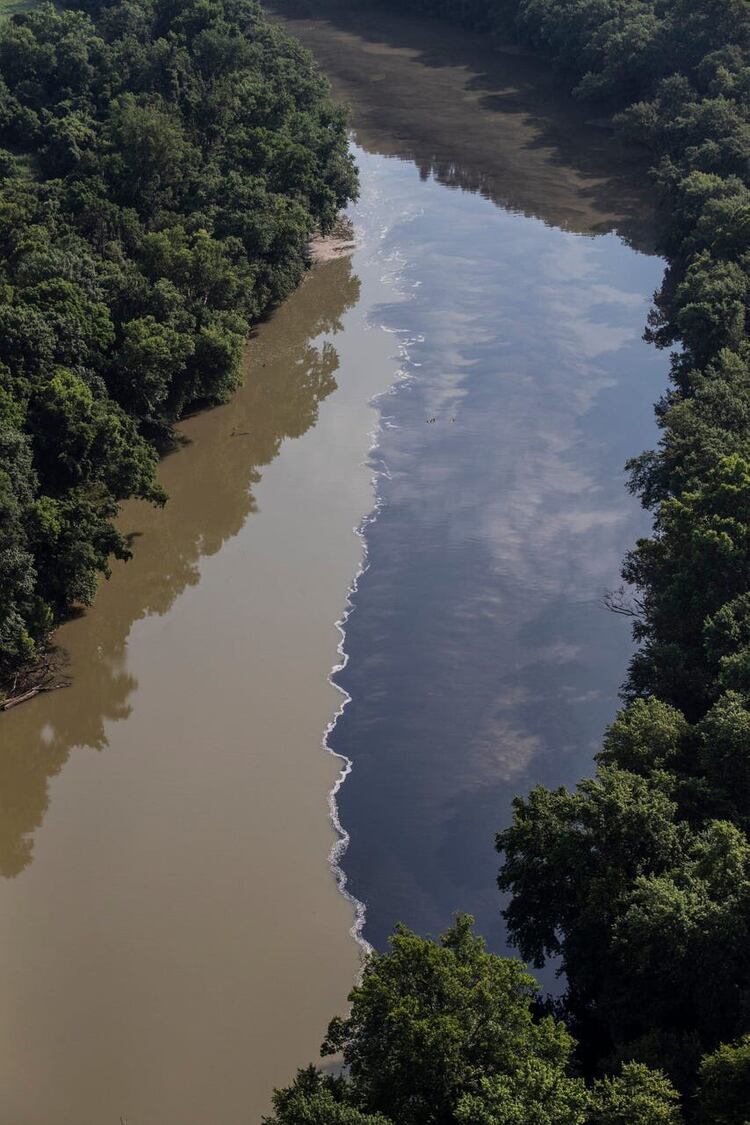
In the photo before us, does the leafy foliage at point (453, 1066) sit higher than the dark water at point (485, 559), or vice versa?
the dark water at point (485, 559)

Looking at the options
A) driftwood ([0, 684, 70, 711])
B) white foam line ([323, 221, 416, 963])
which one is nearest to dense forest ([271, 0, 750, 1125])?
white foam line ([323, 221, 416, 963])

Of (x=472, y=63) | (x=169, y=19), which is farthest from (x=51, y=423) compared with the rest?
(x=472, y=63)

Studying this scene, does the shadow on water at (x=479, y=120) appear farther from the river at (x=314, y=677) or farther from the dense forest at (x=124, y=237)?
the river at (x=314, y=677)

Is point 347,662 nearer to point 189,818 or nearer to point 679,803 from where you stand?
point 189,818

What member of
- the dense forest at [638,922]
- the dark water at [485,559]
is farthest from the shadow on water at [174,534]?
the dense forest at [638,922]

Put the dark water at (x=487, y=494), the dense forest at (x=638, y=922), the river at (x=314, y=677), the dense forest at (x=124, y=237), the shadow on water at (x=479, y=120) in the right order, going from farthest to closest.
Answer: the shadow on water at (x=479, y=120) < the dense forest at (x=124, y=237) < the dark water at (x=487, y=494) < the river at (x=314, y=677) < the dense forest at (x=638, y=922)

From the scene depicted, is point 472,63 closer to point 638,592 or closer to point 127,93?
point 127,93
